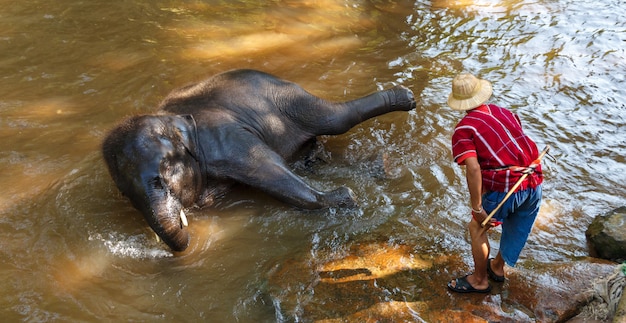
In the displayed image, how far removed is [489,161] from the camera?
3.29 m

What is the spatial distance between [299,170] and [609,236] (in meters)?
2.86

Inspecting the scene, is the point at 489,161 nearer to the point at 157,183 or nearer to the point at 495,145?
the point at 495,145

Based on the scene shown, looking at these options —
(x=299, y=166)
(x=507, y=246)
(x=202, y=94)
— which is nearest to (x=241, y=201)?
(x=299, y=166)

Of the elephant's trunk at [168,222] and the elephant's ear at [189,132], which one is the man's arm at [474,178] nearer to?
the elephant's trunk at [168,222]

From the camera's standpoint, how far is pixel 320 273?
3887 mm

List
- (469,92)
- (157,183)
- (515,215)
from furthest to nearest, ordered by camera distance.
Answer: (157,183), (515,215), (469,92)

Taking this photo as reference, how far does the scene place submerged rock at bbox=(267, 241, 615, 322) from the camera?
3426 mm

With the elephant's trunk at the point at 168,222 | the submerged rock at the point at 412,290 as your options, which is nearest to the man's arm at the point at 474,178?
the submerged rock at the point at 412,290

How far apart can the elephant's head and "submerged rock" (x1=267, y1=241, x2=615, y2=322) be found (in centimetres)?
97

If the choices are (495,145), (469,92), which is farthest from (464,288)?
(469,92)

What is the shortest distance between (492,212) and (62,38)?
692 centimetres

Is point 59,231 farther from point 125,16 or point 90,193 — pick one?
point 125,16

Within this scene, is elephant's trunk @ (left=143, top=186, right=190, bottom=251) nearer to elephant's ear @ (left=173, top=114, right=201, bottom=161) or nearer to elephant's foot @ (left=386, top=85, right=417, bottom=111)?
elephant's ear @ (left=173, top=114, right=201, bottom=161)

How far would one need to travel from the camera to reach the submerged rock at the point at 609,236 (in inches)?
157
